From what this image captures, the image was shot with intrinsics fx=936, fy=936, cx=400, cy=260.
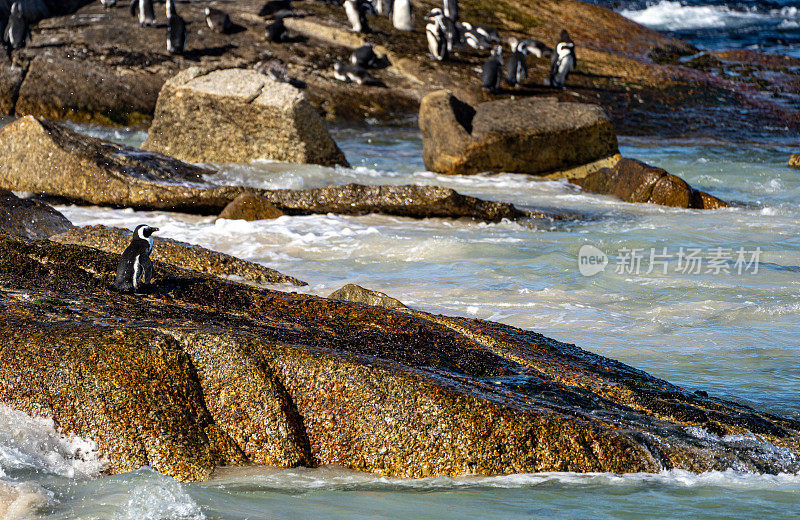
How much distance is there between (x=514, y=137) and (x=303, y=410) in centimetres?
1081

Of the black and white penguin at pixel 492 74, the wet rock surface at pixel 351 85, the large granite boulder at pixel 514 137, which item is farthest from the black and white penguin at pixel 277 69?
the large granite boulder at pixel 514 137

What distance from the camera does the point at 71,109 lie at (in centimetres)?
1880

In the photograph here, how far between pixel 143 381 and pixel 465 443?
49.1 inches

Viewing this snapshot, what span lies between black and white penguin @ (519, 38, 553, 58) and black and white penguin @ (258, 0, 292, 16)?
568 centimetres

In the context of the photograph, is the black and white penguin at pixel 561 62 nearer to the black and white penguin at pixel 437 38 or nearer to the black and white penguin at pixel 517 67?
the black and white penguin at pixel 517 67

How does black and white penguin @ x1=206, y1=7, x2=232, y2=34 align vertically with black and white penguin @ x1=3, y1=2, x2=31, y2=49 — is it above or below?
above

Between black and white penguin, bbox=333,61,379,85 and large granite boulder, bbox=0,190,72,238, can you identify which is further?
black and white penguin, bbox=333,61,379,85

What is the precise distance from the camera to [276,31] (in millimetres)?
20547

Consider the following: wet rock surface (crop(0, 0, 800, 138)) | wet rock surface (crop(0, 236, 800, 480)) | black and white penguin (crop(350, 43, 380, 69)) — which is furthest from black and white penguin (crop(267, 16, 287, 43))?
wet rock surface (crop(0, 236, 800, 480))

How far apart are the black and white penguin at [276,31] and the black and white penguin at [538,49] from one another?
225 inches

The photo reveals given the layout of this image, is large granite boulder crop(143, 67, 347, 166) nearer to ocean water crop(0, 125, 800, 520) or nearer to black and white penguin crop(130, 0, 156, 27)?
ocean water crop(0, 125, 800, 520)

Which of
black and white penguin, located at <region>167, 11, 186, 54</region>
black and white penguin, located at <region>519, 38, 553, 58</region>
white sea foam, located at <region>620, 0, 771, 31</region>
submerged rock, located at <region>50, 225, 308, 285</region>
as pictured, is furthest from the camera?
white sea foam, located at <region>620, 0, 771, 31</region>

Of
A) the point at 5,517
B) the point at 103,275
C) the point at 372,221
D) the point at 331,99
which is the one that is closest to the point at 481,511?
the point at 5,517

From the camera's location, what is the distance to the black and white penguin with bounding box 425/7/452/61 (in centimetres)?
2089
